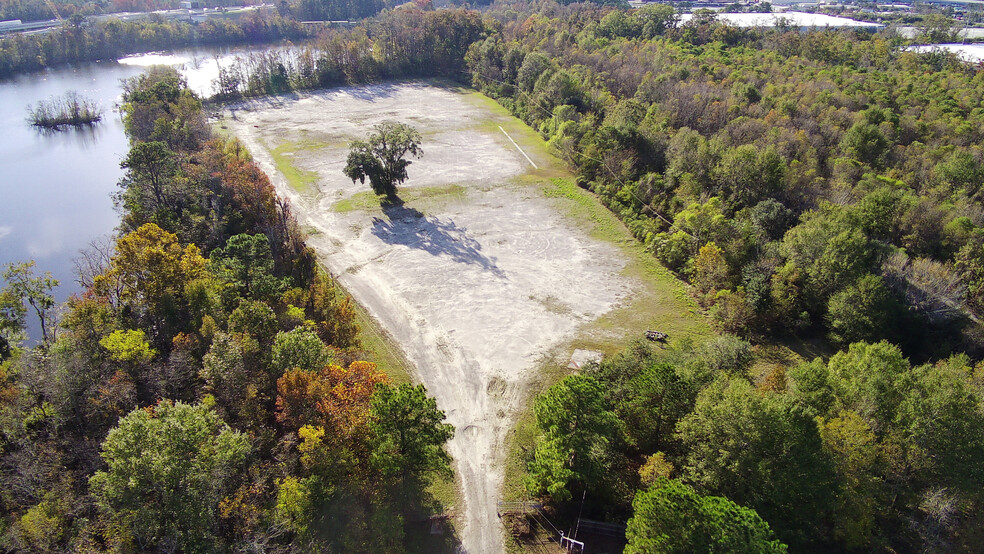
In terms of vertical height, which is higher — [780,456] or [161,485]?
[161,485]

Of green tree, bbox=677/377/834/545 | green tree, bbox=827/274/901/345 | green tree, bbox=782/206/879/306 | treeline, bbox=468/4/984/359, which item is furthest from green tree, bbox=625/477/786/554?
green tree, bbox=782/206/879/306

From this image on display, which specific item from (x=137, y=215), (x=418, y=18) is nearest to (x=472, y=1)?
(x=418, y=18)

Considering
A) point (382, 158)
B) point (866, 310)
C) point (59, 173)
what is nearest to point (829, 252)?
point (866, 310)

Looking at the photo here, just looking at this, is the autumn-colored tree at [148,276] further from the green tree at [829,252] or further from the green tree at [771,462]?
the green tree at [829,252]

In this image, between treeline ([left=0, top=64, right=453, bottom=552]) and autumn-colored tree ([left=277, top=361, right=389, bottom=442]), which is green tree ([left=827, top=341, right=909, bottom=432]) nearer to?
treeline ([left=0, top=64, right=453, bottom=552])

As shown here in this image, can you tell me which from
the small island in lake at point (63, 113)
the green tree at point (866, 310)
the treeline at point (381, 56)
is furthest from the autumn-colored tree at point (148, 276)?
the treeline at point (381, 56)

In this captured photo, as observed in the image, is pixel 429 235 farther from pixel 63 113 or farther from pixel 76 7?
pixel 76 7

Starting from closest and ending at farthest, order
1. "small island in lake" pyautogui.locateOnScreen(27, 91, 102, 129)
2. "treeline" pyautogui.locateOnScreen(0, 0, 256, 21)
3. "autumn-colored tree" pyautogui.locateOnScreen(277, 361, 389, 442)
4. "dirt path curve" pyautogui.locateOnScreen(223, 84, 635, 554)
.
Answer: "autumn-colored tree" pyautogui.locateOnScreen(277, 361, 389, 442), "dirt path curve" pyautogui.locateOnScreen(223, 84, 635, 554), "small island in lake" pyautogui.locateOnScreen(27, 91, 102, 129), "treeline" pyautogui.locateOnScreen(0, 0, 256, 21)
